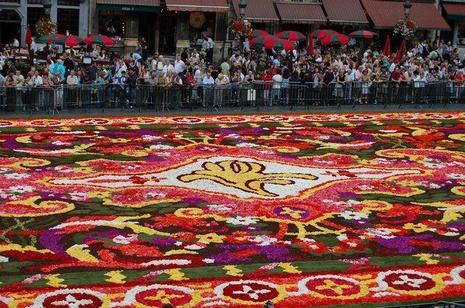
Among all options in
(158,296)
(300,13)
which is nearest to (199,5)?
(300,13)

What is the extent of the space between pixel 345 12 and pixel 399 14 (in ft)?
8.80

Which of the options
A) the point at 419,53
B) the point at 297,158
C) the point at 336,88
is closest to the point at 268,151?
the point at 297,158

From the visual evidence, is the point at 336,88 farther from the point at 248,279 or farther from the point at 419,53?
the point at 248,279

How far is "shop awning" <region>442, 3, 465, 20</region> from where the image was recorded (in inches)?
1655

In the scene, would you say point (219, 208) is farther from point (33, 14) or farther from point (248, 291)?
point (33, 14)

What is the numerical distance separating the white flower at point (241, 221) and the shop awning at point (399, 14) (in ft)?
89.1

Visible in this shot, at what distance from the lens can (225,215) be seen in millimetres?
14258

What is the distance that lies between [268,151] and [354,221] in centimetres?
482

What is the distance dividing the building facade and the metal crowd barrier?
13360 millimetres

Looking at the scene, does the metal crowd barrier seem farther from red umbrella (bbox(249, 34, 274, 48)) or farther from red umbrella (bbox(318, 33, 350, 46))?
red umbrella (bbox(318, 33, 350, 46))

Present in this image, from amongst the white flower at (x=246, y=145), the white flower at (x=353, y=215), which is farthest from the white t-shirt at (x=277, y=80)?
the white flower at (x=353, y=215)

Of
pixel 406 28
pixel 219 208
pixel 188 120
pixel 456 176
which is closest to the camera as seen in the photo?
pixel 219 208

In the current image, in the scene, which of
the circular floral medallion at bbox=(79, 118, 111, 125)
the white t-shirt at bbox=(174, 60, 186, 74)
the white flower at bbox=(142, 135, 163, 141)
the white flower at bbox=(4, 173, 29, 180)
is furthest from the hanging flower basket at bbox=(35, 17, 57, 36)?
the white flower at bbox=(4, 173, 29, 180)

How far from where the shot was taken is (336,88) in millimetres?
25547
